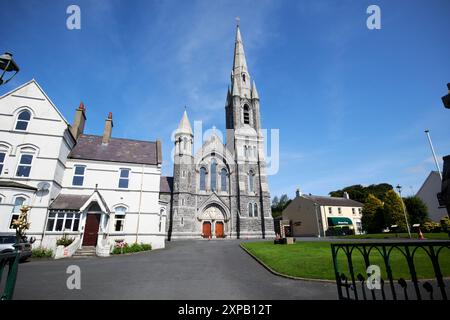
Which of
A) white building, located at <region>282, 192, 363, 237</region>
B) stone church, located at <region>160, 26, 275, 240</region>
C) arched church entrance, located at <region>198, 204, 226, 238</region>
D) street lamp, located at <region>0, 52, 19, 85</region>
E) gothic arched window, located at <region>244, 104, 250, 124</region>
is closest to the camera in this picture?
street lamp, located at <region>0, 52, 19, 85</region>

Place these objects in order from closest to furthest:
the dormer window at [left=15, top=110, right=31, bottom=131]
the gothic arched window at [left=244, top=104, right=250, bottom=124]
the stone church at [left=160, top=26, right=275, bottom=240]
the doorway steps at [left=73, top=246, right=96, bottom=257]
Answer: the doorway steps at [left=73, top=246, right=96, bottom=257] → the dormer window at [left=15, top=110, right=31, bottom=131] → the stone church at [left=160, top=26, right=275, bottom=240] → the gothic arched window at [left=244, top=104, right=250, bottom=124]

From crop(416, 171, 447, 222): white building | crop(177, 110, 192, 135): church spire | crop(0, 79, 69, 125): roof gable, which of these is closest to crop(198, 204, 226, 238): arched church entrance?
crop(177, 110, 192, 135): church spire

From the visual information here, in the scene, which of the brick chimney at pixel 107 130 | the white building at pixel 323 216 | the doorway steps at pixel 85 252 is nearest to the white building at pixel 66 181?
the doorway steps at pixel 85 252

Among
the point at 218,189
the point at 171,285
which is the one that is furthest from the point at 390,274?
the point at 218,189

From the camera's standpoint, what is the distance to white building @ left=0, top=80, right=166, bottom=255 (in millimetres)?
18375

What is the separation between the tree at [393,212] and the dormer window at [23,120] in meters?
50.7

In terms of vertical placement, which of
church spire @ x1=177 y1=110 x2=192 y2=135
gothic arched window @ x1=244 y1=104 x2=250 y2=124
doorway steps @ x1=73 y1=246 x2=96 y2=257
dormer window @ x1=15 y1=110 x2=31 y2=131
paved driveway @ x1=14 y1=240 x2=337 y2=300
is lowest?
paved driveway @ x1=14 y1=240 x2=337 y2=300

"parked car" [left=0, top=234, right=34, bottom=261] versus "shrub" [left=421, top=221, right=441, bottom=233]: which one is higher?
"shrub" [left=421, top=221, right=441, bottom=233]

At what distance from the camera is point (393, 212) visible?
125ft

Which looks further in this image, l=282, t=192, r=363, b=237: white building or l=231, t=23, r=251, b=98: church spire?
l=231, t=23, r=251, b=98: church spire

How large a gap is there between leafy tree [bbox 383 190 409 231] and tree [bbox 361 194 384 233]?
1551mm

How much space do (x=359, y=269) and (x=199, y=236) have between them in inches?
1098

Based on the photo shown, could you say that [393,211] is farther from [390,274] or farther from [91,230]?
[91,230]

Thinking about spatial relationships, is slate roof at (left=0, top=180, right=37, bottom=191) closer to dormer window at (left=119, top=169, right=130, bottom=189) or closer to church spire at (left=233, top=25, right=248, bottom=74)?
dormer window at (left=119, top=169, right=130, bottom=189)
